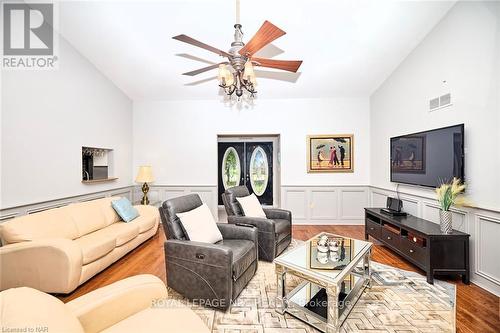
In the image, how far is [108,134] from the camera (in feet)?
14.3

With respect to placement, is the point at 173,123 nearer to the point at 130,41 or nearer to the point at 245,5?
the point at 130,41

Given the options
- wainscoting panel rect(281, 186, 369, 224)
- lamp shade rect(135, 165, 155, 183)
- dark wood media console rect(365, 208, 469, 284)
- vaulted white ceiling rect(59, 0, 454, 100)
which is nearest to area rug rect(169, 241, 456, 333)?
dark wood media console rect(365, 208, 469, 284)

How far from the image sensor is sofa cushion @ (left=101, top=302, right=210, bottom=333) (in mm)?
1175

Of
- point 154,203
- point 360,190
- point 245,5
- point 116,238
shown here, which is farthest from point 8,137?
point 360,190

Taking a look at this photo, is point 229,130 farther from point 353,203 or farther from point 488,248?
point 488,248

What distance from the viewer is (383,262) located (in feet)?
9.95

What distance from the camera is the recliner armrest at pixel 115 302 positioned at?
1177 millimetres

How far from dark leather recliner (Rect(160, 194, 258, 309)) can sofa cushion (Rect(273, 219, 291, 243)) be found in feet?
Result: 2.49

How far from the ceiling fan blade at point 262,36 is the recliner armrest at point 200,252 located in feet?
6.15

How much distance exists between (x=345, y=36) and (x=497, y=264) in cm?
320

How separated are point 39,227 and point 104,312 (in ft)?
6.24

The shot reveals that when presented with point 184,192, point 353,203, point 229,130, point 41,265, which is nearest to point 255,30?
point 229,130

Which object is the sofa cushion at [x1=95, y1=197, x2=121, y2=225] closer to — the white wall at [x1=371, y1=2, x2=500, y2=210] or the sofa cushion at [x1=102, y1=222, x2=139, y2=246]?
the sofa cushion at [x1=102, y1=222, x2=139, y2=246]

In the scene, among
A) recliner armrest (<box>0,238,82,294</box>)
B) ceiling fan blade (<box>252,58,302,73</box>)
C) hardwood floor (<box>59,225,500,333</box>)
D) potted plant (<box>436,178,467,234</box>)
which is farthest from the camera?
potted plant (<box>436,178,467,234</box>)
